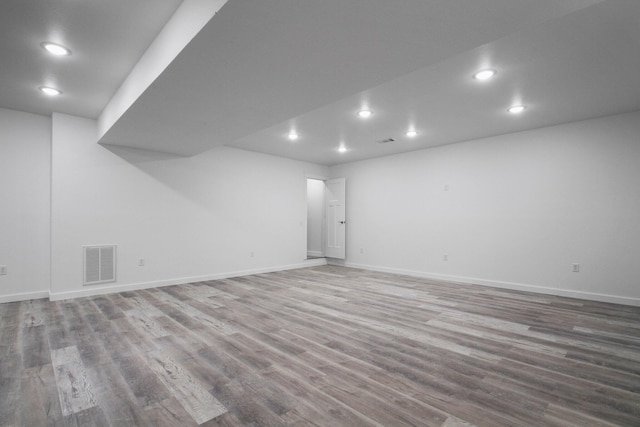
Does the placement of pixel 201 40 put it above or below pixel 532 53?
below

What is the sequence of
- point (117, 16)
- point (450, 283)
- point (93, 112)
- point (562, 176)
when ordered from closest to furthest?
point (117, 16)
point (93, 112)
point (562, 176)
point (450, 283)

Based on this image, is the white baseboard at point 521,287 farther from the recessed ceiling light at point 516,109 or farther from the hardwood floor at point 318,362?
the recessed ceiling light at point 516,109

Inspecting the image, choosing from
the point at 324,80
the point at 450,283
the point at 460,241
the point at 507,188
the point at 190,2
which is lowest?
the point at 450,283

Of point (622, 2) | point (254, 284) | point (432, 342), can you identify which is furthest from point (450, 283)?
point (622, 2)

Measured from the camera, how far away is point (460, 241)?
227 inches

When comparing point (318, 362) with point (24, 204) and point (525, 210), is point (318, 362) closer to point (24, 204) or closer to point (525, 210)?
point (525, 210)

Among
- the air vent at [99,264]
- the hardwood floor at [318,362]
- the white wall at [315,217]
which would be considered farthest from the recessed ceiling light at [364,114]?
the white wall at [315,217]

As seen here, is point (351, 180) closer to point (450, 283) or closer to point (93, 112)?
point (450, 283)

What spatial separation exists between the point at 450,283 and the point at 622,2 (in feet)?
14.8

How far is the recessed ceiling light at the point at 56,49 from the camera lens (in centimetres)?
260

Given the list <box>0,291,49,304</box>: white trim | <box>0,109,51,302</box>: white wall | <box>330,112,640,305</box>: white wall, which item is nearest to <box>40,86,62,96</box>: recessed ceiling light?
<box>0,109,51,302</box>: white wall

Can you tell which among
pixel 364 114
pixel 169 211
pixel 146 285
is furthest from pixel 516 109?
pixel 146 285

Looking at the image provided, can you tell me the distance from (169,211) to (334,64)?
4.30 meters

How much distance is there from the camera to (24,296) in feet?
14.1
